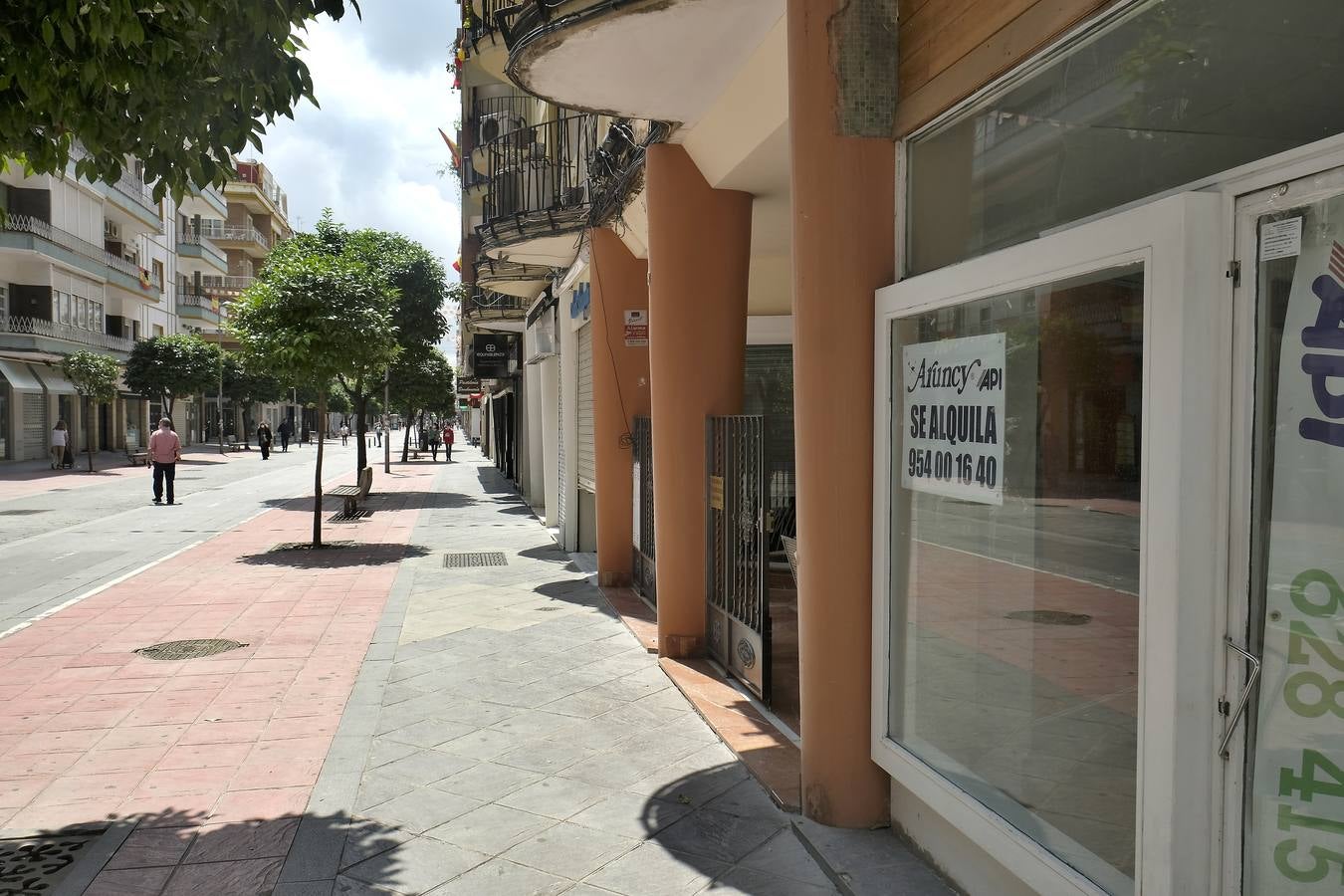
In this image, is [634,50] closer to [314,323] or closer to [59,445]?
[314,323]

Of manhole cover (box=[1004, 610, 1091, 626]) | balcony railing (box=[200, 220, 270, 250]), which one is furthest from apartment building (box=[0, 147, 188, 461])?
manhole cover (box=[1004, 610, 1091, 626])

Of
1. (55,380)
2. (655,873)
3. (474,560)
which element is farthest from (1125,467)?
(55,380)

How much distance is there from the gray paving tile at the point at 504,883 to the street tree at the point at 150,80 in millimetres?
3537

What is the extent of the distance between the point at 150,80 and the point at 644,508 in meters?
6.34

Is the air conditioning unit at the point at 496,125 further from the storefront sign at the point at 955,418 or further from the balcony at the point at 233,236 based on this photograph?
the balcony at the point at 233,236

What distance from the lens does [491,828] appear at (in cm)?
457

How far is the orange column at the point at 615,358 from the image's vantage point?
10539mm

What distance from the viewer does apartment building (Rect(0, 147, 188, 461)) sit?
38.0 m

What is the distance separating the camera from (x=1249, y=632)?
8.43 feet

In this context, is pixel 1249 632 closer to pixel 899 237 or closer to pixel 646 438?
pixel 899 237

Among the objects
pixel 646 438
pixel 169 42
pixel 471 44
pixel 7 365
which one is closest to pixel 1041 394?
pixel 169 42

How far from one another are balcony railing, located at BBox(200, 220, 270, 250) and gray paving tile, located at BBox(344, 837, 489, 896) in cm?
7202

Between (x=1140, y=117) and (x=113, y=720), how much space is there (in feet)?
20.7

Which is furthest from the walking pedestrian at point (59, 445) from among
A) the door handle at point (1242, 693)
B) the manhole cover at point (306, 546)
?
the door handle at point (1242, 693)
